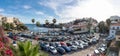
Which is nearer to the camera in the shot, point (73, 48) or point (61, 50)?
point (61, 50)

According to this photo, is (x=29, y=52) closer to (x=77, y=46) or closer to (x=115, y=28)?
(x=77, y=46)

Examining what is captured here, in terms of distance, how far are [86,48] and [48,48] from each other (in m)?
11.7

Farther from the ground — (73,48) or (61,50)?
(61,50)

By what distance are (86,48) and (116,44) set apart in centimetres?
812

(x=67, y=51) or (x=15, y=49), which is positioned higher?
(x=15, y=49)

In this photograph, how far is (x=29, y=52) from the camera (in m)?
16.2

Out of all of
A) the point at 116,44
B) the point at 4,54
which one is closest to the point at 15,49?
the point at 4,54

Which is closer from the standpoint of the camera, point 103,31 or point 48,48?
point 48,48

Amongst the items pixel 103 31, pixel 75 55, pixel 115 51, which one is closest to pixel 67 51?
pixel 75 55

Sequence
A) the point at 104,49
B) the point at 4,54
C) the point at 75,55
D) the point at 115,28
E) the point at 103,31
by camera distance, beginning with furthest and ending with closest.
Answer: the point at 103,31 → the point at 115,28 → the point at 104,49 → the point at 75,55 → the point at 4,54

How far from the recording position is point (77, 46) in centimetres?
5444

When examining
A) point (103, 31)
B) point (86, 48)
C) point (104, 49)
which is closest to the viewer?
point (104, 49)

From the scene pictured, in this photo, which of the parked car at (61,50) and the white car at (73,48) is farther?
the white car at (73,48)

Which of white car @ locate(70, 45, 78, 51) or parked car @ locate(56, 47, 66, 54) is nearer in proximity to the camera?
parked car @ locate(56, 47, 66, 54)
